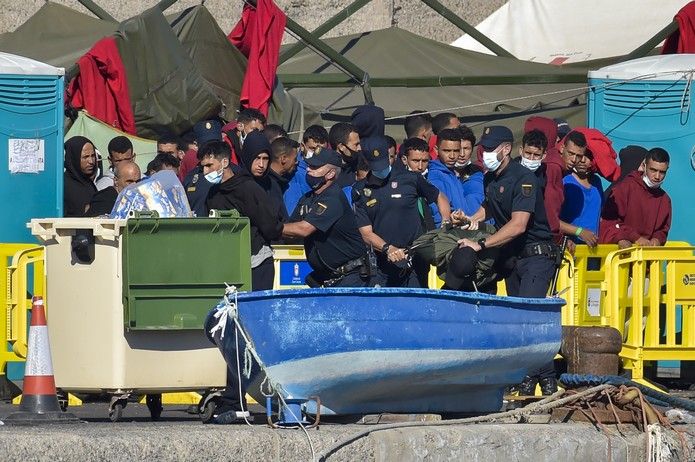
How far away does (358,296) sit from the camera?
8.01 metres

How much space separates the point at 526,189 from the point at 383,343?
2839 mm

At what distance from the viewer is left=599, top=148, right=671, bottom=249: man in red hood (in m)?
12.0

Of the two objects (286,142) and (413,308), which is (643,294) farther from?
(413,308)

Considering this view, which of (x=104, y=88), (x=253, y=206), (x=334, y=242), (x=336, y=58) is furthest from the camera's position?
(x=336, y=58)

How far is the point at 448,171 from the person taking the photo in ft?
38.2

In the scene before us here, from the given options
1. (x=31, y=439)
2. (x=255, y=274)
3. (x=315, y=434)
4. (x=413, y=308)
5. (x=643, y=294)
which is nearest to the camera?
(x=31, y=439)

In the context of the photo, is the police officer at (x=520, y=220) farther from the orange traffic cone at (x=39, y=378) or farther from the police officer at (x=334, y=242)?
the orange traffic cone at (x=39, y=378)

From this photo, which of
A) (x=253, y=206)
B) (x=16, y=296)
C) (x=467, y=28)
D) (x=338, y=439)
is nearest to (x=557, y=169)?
(x=253, y=206)

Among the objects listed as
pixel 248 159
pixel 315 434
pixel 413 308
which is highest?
pixel 248 159

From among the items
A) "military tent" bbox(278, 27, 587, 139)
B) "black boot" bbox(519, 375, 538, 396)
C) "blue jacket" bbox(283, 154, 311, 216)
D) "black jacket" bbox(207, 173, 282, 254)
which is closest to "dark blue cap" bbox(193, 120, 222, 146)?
"blue jacket" bbox(283, 154, 311, 216)

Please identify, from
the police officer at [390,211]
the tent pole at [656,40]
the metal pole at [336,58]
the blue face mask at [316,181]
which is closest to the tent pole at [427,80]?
the metal pole at [336,58]

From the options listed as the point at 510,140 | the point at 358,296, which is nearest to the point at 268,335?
the point at 358,296

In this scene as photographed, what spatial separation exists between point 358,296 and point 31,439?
5.89 feet

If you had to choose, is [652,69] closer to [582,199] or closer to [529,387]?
[582,199]
